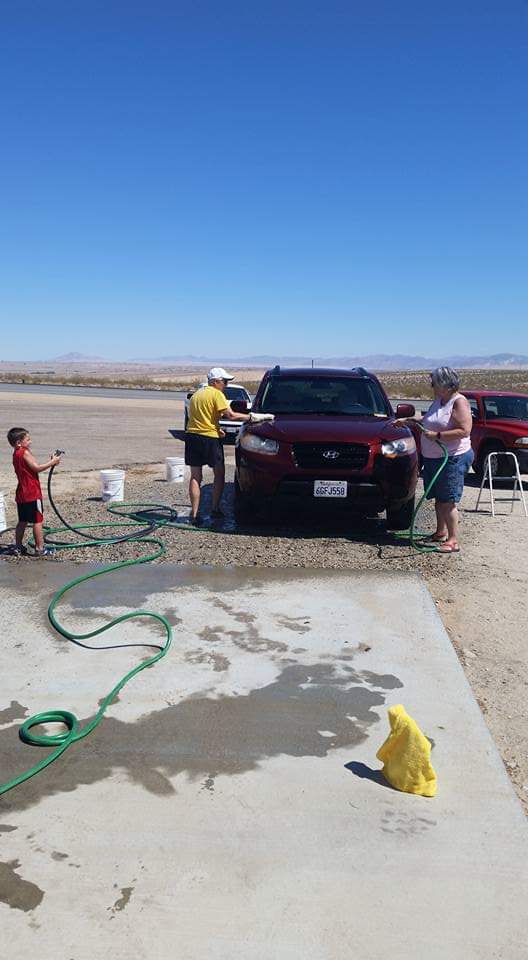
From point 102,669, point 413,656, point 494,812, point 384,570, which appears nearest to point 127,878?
point 494,812

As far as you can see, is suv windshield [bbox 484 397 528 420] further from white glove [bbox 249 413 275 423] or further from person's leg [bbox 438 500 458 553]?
white glove [bbox 249 413 275 423]

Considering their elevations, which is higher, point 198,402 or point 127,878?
point 198,402

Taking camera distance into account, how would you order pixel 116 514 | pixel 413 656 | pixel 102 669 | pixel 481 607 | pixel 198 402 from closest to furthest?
pixel 102 669 → pixel 413 656 → pixel 481 607 → pixel 198 402 → pixel 116 514

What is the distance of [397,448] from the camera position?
696 centimetres

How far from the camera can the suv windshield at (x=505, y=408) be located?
1195 cm

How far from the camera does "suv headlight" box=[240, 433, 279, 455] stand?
7039mm

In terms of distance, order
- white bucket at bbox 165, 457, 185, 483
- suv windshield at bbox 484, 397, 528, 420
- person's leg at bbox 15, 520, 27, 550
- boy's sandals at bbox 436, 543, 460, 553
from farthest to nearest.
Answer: suv windshield at bbox 484, 397, 528, 420, white bucket at bbox 165, 457, 185, 483, boy's sandals at bbox 436, 543, 460, 553, person's leg at bbox 15, 520, 27, 550

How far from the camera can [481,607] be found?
537cm

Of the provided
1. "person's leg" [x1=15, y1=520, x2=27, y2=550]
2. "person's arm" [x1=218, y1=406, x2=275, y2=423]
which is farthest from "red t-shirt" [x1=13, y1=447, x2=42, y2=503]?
"person's arm" [x1=218, y1=406, x2=275, y2=423]

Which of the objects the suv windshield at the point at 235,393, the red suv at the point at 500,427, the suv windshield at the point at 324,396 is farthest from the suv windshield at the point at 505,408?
the suv windshield at the point at 235,393

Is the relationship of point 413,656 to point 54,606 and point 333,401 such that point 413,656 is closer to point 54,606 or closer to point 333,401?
point 54,606

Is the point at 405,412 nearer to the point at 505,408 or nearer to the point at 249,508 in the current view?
the point at 249,508

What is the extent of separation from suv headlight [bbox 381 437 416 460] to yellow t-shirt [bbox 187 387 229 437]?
163cm

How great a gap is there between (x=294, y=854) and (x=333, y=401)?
6.04m
